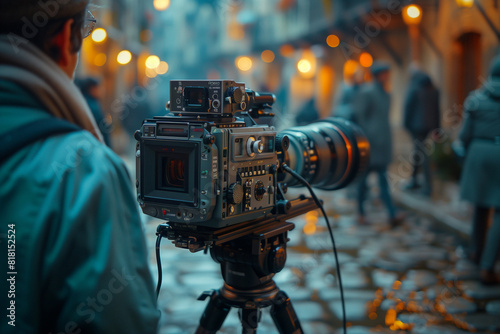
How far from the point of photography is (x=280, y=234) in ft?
8.87

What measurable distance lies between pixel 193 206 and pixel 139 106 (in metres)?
11.1

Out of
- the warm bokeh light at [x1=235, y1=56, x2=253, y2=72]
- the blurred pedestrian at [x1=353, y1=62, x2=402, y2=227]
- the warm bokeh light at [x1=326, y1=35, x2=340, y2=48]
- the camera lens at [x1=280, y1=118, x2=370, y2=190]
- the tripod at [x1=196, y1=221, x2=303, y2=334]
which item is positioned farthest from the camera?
the warm bokeh light at [x1=235, y1=56, x2=253, y2=72]

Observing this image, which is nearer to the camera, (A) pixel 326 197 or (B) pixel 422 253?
(B) pixel 422 253

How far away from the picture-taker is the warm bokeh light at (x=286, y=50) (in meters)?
26.8

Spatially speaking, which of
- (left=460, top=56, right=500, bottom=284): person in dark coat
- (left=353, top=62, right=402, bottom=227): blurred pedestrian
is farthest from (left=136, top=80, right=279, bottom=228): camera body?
(left=353, top=62, right=402, bottom=227): blurred pedestrian

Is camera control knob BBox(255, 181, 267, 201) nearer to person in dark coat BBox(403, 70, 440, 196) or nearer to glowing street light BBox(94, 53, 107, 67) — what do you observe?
person in dark coat BBox(403, 70, 440, 196)

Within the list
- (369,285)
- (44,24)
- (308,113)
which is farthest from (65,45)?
(308,113)

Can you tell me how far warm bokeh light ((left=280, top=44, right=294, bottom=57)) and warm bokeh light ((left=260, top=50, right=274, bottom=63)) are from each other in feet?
5.89

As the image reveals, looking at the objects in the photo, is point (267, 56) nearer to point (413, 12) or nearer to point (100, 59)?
point (100, 59)

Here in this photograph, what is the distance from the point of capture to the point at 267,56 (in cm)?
3059

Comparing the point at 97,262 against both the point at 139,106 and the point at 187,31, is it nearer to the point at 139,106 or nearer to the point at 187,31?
the point at 139,106

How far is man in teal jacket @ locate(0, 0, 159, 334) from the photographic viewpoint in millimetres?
1173

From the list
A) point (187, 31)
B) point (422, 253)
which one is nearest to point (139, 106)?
point (422, 253)

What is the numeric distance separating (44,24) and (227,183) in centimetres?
108
